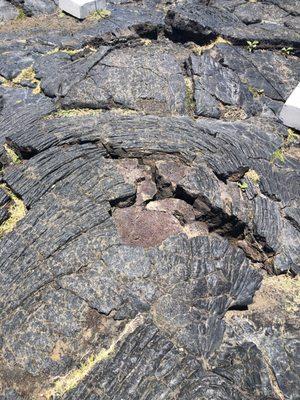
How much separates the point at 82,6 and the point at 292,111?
228 inches

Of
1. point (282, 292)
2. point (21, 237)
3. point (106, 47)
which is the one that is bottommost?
point (282, 292)

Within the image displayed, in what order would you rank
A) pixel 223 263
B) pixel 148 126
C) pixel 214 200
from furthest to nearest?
pixel 148 126 → pixel 214 200 → pixel 223 263

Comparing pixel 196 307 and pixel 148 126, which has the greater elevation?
pixel 148 126

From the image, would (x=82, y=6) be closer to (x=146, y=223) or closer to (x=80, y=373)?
(x=146, y=223)

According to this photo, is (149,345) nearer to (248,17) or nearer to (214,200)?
(214,200)

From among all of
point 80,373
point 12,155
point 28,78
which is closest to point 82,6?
point 28,78

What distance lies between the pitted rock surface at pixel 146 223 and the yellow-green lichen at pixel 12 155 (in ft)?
0.11

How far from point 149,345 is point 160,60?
628 cm

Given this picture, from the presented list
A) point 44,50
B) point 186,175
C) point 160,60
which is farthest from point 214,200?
point 44,50

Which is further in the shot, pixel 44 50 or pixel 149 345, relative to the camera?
pixel 44 50

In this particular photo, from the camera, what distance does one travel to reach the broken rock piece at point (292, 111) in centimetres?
966

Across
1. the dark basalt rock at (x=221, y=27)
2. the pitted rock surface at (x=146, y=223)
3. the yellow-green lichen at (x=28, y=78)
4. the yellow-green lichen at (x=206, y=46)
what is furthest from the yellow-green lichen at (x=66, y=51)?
the yellow-green lichen at (x=206, y=46)

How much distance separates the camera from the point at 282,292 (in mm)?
7250

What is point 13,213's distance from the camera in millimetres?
7734
